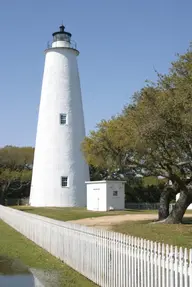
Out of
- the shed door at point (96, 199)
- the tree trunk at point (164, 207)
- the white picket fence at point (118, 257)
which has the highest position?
the shed door at point (96, 199)

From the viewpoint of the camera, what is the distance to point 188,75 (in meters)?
19.3

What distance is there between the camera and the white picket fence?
6.92 metres

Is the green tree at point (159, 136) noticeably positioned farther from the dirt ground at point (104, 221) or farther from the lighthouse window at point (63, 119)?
the lighthouse window at point (63, 119)

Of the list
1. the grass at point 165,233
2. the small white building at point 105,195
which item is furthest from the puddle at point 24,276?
the small white building at point 105,195

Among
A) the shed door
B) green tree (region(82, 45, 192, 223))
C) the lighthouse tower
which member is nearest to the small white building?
the shed door

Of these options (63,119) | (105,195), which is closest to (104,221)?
(105,195)

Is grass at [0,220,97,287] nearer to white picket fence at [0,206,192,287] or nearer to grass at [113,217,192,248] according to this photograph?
white picket fence at [0,206,192,287]

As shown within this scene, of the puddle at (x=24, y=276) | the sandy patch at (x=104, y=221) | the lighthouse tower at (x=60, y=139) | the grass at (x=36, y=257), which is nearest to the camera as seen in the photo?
the puddle at (x=24, y=276)

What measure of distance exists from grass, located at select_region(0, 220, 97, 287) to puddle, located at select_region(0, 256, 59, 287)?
245 millimetres

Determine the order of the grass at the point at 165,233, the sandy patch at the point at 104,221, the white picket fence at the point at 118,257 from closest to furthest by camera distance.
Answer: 1. the white picket fence at the point at 118,257
2. the grass at the point at 165,233
3. the sandy patch at the point at 104,221

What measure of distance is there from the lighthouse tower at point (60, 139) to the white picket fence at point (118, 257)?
2718 centimetres

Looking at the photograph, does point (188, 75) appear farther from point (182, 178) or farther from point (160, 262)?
point (160, 262)

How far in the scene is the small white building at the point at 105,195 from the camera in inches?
1543

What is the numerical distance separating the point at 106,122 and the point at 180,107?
7881 mm
